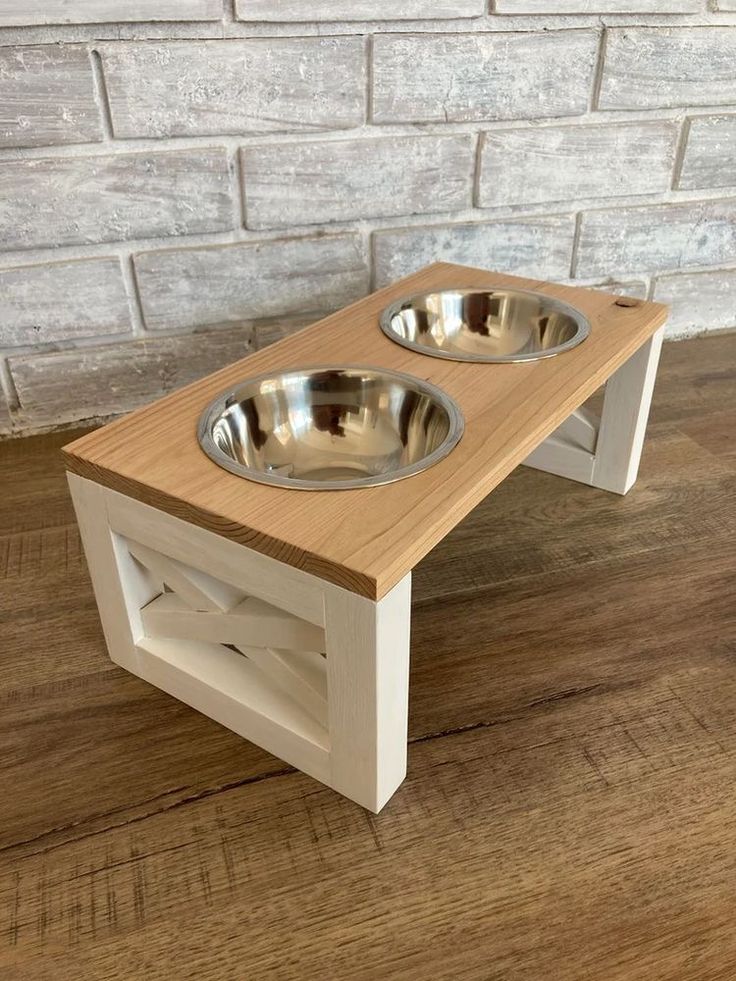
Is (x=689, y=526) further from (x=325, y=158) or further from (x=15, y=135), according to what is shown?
(x=15, y=135)

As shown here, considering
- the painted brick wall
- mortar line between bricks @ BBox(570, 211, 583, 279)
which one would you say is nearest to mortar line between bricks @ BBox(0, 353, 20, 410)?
the painted brick wall

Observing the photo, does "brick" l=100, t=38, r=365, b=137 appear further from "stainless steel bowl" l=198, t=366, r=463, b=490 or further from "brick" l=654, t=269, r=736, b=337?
"brick" l=654, t=269, r=736, b=337

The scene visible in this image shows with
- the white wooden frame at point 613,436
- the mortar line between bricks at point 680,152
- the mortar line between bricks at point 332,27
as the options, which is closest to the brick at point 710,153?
the mortar line between bricks at point 680,152

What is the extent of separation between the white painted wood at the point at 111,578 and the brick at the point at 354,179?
0.55 metres

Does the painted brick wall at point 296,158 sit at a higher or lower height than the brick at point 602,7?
lower

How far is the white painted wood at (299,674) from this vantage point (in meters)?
0.61

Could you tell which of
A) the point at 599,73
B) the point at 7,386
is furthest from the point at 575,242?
the point at 7,386

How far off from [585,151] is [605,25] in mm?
157

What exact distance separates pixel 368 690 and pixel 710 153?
1103 mm

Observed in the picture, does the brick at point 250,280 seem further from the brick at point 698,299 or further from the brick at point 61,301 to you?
the brick at point 698,299

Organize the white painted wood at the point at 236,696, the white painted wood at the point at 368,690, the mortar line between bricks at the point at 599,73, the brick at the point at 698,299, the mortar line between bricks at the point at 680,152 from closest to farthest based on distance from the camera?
the white painted wood at the point at 368,690
the white painted wood at the point at 236,696
the mortar line between bricks at the point at 599,73
the mortar line between bricks at the point at 680,152
the brick at the point at 698,299

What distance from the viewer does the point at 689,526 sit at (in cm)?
92

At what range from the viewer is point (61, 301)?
3.34ft

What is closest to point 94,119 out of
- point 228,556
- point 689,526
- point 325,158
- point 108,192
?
point 108,192
